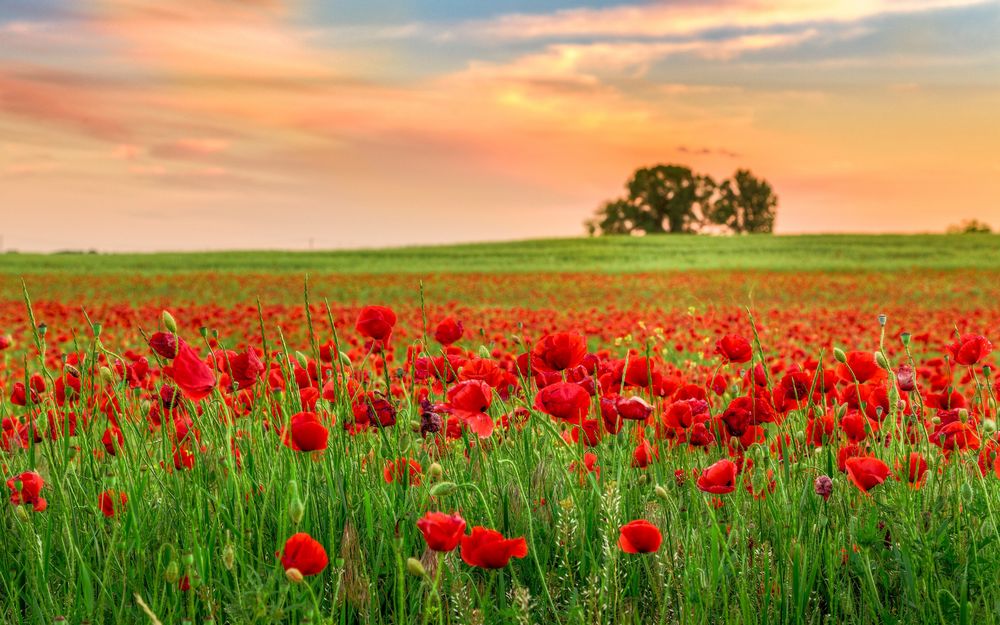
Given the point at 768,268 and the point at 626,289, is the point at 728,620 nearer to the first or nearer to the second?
the point at 626,289

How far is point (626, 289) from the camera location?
64.2ft

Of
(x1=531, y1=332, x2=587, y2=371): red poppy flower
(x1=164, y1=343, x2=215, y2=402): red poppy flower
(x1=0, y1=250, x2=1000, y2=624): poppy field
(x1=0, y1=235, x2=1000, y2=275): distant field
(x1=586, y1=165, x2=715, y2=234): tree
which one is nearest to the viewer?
(x1=164, y1=343, x2=215, y2=402): red poppy flower

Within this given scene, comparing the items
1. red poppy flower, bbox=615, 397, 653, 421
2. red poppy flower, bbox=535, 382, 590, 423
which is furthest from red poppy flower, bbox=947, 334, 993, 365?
red poppy flower, bbox=535, 382, 590, 423

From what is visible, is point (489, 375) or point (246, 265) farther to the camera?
point (246, 265)

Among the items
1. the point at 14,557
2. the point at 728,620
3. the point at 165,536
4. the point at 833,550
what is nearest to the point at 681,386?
the point at 833,550

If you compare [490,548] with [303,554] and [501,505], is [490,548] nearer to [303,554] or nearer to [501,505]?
[303,554]

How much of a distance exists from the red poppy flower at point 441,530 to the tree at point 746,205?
238 ft

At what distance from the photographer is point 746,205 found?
239ft

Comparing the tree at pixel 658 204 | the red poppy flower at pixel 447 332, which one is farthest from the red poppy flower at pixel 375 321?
the tree at pixel 658 204

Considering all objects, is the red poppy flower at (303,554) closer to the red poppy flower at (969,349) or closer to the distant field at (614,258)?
the red poppy flower at (969,349)

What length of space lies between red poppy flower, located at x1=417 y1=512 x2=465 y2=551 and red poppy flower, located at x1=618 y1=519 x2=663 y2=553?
0.36m

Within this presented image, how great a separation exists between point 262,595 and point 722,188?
2906 inches

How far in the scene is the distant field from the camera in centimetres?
2966

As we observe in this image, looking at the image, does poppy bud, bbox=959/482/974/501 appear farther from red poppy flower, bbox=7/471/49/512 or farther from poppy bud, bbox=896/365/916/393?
red poppy flower, bbox=7/471/49/512
